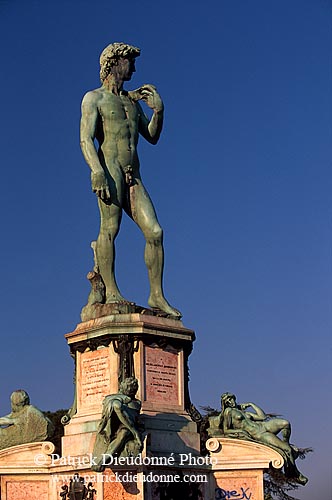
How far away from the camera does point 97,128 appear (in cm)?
1912

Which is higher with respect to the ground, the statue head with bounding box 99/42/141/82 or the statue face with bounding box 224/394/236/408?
the statue head with bounding box 99/42/141/82

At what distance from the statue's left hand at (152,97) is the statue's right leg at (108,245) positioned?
2.13m

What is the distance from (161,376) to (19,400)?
2.69m

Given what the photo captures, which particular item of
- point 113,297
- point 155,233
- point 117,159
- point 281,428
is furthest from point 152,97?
point 281,428

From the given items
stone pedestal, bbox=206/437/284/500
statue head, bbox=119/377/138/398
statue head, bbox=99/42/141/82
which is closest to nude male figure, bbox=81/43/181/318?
statue head, bbox=99/42/141/82

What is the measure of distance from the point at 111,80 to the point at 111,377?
5.54 metres

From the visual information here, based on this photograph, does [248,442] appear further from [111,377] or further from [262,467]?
[111,377]

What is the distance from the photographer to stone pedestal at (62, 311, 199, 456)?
56.4ft

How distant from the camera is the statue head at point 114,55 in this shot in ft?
63.0

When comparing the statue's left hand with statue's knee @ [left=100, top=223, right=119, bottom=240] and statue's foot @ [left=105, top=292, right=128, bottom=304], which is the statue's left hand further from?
statue's foot @ [left=105, top=292, right=128, bottom=304]

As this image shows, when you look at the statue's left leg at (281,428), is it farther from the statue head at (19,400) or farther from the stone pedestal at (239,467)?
the statue head at (19,400)

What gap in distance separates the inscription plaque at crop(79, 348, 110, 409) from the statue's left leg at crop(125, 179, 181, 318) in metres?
1.57

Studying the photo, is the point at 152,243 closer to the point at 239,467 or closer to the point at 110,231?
the point at 110,231

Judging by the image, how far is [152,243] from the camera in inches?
746
